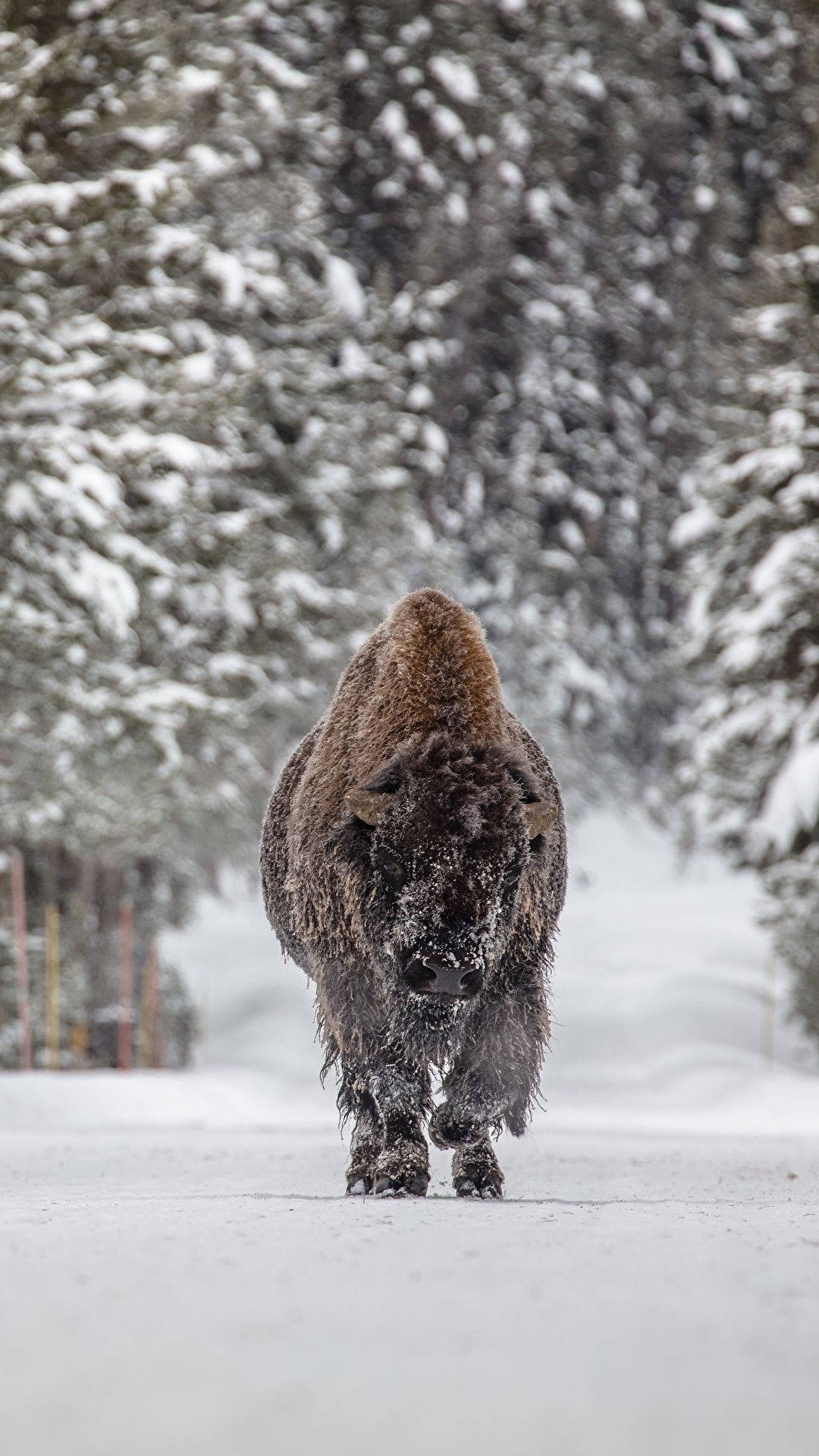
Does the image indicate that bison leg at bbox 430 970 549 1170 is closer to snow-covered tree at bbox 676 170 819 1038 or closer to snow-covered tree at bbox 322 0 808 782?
snow-covered tree at bbox 676 170 819 1038

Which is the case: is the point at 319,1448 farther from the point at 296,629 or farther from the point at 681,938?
the point at 681,938

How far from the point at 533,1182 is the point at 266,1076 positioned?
12.4m

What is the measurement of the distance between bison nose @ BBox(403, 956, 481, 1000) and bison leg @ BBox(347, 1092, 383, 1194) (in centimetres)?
106

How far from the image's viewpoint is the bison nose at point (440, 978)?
493cm

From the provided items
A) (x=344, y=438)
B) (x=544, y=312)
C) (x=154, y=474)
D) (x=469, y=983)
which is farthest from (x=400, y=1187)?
(x=544, y=312)

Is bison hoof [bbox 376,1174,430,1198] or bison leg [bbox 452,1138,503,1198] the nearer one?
bison hoof [bbox 376,1174,430,1198]

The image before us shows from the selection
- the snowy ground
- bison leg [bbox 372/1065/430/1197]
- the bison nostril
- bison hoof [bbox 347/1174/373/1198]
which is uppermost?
the bison nostril

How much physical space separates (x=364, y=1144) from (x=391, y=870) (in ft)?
4.64

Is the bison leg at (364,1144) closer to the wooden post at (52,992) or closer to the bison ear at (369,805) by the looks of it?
the bison ear at (369,805)

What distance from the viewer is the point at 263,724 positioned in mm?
22016

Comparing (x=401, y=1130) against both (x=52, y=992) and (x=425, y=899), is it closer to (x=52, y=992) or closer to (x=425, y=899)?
(x=425, y=899)

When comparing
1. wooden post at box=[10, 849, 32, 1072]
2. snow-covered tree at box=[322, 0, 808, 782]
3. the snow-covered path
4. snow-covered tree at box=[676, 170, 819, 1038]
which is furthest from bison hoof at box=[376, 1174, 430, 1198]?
snow-covered tree at box=[322, 0, 808, 782]

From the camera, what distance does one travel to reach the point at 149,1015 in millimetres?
18781

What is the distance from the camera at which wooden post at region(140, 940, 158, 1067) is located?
61.3ft
